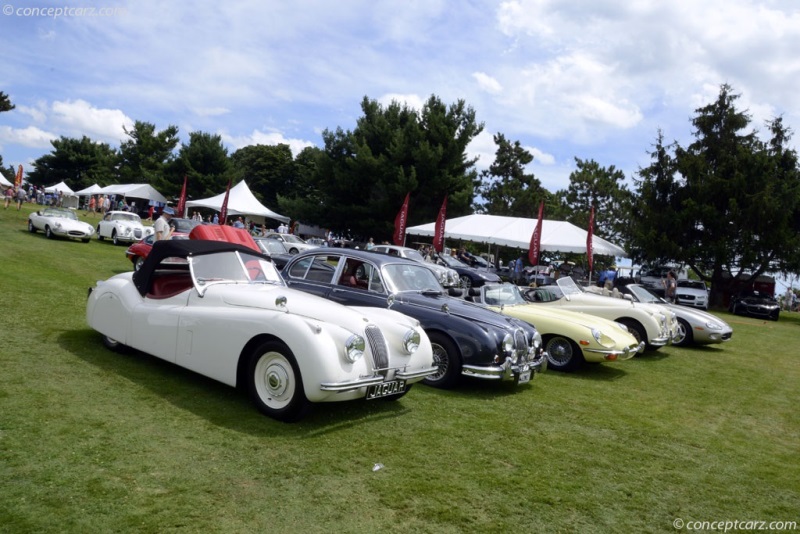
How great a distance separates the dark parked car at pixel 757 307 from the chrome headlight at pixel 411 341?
26.6 m

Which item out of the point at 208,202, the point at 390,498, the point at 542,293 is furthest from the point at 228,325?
the point at 208,202

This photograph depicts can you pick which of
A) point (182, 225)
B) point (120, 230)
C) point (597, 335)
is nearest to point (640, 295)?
point (597, 335)

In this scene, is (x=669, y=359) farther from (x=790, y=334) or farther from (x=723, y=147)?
(x=723, y=147)

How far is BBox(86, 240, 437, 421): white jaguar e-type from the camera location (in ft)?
16.4

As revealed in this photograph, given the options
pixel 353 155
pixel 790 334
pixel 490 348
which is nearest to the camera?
pixel 490 348

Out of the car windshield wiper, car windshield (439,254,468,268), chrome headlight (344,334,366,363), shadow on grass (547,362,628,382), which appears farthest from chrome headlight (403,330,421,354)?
car windshield (439,254,468,268)

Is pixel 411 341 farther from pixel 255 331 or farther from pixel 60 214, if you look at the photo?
pixel 60 214

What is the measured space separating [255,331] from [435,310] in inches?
111

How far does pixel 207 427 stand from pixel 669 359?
992cm

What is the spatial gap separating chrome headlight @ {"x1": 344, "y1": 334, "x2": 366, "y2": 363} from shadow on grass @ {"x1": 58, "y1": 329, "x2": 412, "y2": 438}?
0.70 metres

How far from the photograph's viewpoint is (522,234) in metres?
26.2

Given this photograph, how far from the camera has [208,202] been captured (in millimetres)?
34875

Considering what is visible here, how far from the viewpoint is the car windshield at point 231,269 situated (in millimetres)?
6249

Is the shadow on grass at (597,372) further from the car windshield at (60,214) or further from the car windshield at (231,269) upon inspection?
the car windshield at (60,214)
